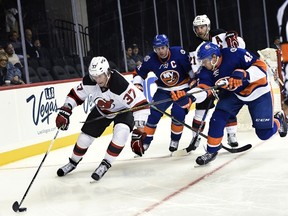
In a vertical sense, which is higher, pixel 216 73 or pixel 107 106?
pixel 216 73

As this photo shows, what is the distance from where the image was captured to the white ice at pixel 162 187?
2.46 metres

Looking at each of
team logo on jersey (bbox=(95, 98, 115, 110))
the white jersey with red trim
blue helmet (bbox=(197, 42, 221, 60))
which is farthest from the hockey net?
team logo on jersey (bbox=(95, 98, 115, 110))

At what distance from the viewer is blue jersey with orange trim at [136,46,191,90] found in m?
3.90

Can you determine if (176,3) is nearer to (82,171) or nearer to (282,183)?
(82,171)

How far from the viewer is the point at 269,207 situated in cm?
235

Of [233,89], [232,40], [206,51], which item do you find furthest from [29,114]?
[233,89]

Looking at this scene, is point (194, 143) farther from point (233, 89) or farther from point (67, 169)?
point (67, 169)

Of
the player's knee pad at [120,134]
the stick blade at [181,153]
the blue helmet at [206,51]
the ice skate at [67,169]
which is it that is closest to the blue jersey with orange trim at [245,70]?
the blue helmet at [206,51]

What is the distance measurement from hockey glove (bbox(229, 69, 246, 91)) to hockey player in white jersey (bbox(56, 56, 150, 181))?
579 millimetres

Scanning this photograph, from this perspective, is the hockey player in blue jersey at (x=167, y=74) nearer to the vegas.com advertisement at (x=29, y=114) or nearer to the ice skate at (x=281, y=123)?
the ice skate at (x=281, y=123)

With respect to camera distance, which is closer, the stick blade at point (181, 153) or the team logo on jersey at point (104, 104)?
the team logo on jersey at point (104, 104)

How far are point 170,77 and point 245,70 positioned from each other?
2.55 feet

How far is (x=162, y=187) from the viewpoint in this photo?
295 centimetres

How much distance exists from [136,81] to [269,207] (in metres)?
1.90
